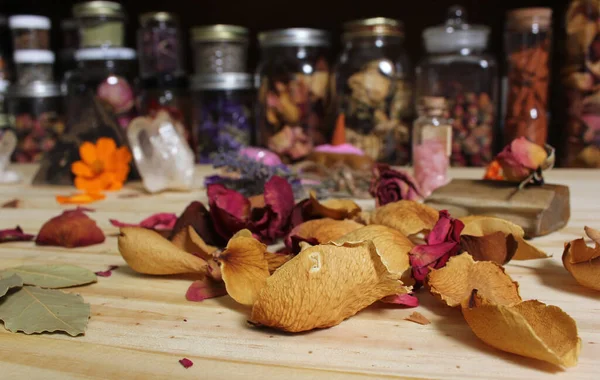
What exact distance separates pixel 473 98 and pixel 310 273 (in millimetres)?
851

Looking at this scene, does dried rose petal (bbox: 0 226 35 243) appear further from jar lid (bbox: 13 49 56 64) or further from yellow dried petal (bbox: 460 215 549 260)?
jar lid (bbox: 13 49 56 64)

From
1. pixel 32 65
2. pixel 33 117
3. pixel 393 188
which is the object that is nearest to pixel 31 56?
pixel 32 65

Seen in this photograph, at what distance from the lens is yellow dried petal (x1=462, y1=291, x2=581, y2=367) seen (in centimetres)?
33

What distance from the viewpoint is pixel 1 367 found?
0.34 m

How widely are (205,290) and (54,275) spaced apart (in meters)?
0.12

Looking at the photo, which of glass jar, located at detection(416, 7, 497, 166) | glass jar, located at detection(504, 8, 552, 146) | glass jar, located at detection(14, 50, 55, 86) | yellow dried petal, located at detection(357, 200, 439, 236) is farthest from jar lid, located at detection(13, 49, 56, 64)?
yellow dried petal, located at detection(357, 200, 439, 236)

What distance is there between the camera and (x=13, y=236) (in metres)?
0.65

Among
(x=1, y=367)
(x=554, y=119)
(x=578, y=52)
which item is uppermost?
(x=578, y=52)

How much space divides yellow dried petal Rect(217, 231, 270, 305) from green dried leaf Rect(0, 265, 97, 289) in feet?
0.41

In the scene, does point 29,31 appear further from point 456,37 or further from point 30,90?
point 456,37

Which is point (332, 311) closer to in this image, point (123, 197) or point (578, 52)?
point (123, 197)

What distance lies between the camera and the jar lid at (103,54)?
49.2 inches

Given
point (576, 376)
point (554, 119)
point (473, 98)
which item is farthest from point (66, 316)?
point (554, 119)

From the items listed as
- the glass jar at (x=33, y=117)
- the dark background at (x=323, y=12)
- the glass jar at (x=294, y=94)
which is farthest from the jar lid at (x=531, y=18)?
the glass jar at (x=33, y=117)
